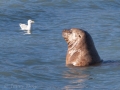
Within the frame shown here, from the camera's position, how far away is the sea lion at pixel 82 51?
11.6 meters

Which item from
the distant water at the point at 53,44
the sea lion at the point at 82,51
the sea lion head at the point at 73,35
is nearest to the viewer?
the distant water at the point at 53,44

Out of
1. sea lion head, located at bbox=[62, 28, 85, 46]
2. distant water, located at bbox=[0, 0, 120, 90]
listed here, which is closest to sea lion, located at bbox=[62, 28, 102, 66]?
sea lion head, located at bbox=[62, 28, 85, 46]

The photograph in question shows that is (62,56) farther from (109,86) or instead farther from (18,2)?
(18,2)

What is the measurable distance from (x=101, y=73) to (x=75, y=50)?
3.10 ft

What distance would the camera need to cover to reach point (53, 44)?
14203 millimetres

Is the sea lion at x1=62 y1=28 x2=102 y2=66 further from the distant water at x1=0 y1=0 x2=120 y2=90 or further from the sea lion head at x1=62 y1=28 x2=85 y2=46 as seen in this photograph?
the distant water at x1=0 y1=0 x2=120 y2=90

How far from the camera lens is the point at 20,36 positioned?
15383 millimetres

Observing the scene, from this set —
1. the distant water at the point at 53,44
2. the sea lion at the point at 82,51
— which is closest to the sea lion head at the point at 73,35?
the sea lion at the point at 82,51

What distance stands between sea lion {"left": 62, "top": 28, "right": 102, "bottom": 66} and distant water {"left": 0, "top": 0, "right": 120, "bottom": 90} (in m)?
0.22

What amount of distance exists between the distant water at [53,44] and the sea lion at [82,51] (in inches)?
8.6

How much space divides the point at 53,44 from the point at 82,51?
2.64 meters

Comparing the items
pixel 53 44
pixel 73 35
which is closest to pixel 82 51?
pixel 73 35

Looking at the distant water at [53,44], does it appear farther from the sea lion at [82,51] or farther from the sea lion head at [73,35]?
the sea lion head at [73,35]

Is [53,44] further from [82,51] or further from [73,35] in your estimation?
[82,51]
